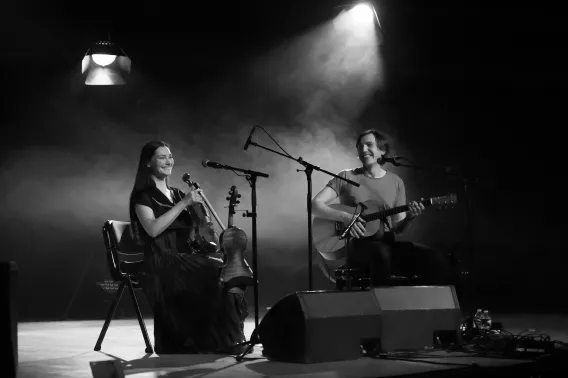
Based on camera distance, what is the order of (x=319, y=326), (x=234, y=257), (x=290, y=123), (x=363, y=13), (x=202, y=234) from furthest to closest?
(x=290, y=123)
(x=363, y=13)
(x=202, y=234)
(x=234, y=257)
(x=319, y=326)

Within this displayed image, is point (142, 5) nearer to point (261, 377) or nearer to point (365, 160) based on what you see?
point (365, 160)

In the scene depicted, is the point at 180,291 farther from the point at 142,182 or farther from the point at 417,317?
Result: the point at 417,317

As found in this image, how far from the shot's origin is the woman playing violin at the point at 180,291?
4781mm

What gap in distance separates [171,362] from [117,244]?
114cm

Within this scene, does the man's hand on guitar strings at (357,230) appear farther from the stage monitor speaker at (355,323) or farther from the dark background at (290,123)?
the dark background at (290,123)

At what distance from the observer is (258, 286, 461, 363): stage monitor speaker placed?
4.01 meters

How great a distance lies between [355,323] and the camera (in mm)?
4109

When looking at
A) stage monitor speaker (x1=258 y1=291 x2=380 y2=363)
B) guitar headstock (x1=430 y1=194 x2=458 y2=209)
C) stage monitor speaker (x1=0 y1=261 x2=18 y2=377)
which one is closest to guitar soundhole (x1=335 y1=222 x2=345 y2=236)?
guitar headstock (x1=430 y1=194 x2=458 y2=209)

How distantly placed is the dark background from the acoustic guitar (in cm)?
228

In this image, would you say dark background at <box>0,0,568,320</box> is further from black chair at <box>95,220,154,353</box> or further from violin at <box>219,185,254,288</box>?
violin at <box>219,185,254,288</box>

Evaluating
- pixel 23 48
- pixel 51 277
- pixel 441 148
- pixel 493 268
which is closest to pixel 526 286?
pixel 493 268

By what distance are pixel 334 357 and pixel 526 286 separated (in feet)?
14.0

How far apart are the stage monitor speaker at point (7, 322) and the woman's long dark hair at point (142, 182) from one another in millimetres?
2224

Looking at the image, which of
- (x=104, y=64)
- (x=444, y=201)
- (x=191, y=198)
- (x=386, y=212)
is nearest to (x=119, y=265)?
(x=191, y=198)
